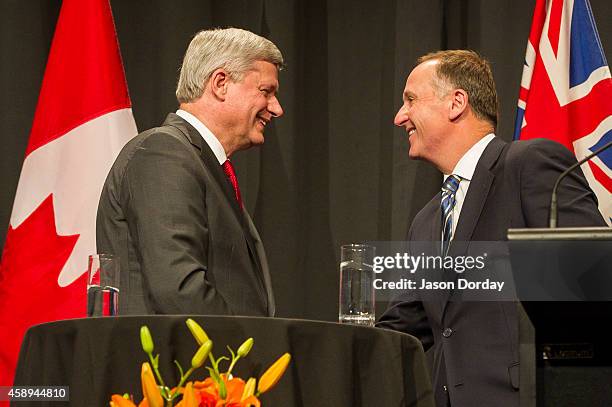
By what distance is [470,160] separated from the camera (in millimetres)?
3271

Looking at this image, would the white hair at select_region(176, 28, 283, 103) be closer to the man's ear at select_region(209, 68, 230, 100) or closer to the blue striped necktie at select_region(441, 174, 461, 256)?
the man's ear at select_region(209, 68, 230, 100)

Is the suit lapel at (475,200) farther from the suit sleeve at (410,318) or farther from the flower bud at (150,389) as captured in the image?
the flower bud at (150,389)

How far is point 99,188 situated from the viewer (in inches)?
148

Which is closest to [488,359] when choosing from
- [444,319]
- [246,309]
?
[444,319]

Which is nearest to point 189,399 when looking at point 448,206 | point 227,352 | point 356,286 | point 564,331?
point 227,352

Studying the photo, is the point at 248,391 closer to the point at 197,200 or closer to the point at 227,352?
the point at 227,352

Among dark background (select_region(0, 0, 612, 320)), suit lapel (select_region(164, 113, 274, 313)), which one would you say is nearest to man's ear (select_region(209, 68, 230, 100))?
suit lapel (select_region(164, 113, 274, 313))

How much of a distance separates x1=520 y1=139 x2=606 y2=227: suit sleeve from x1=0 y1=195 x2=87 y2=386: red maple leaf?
167cm

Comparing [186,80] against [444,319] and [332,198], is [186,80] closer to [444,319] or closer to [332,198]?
[444,319]

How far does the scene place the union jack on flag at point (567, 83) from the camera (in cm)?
386

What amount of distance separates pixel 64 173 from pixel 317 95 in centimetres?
120

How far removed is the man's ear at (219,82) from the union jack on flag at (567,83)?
4.67ft

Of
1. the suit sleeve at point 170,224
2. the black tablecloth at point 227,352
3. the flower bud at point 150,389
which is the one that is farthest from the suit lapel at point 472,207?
the flower bud at point 150,389

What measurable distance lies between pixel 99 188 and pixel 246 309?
1441mm
